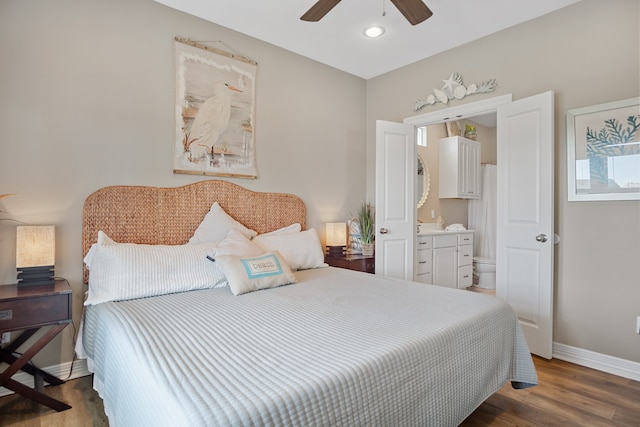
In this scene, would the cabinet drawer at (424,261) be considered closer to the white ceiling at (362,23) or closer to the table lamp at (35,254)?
the white ceiling at (362,23)

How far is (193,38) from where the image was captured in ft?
9.27

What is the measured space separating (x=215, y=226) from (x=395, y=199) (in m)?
1.87

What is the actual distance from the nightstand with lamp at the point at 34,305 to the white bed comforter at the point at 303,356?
0.18m

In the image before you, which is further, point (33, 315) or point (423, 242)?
point (423, 242)

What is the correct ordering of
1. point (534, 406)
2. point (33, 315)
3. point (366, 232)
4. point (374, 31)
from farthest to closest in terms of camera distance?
point (366, 232) < point (374, 31) < point (534, 406) < point (33, 315)

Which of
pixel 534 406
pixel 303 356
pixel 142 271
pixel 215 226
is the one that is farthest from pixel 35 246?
pixel 534 406

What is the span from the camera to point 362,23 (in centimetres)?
295

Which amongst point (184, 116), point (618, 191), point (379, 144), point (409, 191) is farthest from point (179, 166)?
point (618, 191)

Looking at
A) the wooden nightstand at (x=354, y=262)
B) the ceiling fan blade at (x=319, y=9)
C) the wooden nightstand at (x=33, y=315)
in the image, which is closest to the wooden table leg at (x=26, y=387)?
the wooden nightstand at (x=33, y=315)

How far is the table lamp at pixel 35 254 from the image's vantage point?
6.59 ft

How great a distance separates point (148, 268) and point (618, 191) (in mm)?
3192

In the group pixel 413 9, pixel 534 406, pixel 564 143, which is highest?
pixel 413 9

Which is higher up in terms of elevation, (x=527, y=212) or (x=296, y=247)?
(x=527, y=212)

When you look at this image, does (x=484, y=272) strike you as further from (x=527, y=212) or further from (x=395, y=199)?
(x=527, y=212)
